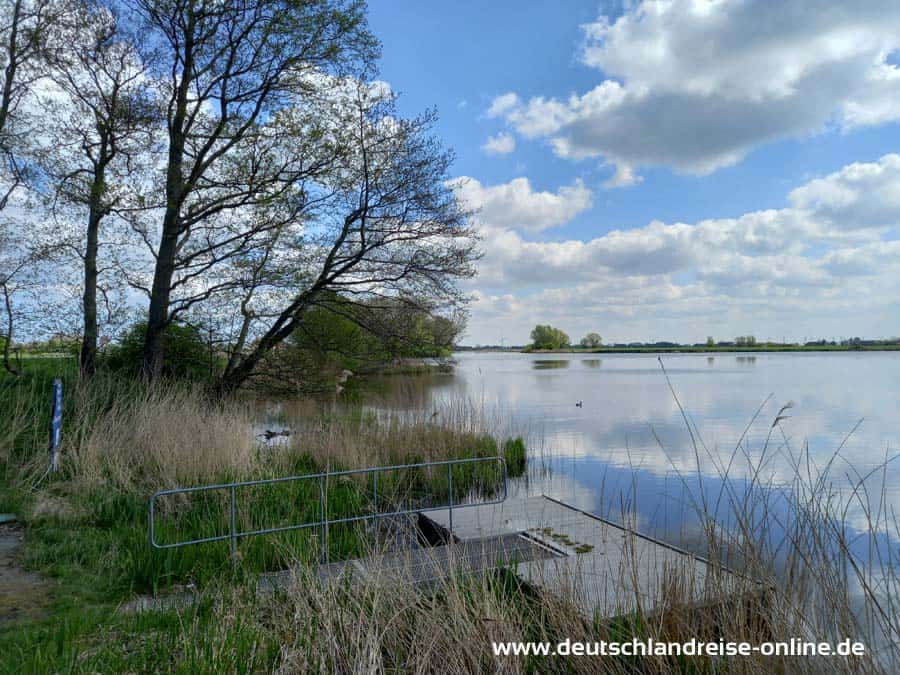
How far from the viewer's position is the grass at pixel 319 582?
2.88 meters

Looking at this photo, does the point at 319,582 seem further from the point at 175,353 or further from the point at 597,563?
the point at 175,353

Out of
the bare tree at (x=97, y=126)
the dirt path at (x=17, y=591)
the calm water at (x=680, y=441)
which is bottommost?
the calm water at (x=680, y=441)

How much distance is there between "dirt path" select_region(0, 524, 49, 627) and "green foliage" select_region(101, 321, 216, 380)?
10.6 m

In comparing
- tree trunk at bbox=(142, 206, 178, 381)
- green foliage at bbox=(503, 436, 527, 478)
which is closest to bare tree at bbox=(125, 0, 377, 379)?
tree trunk at bbox=(142, 206, 178, 381)

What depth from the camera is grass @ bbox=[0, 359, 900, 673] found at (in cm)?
288

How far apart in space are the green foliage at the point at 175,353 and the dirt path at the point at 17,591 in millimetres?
10623

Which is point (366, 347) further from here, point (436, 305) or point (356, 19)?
point (356, 19)

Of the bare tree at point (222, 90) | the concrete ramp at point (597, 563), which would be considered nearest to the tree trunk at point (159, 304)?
the bare tree at point (222, 90)

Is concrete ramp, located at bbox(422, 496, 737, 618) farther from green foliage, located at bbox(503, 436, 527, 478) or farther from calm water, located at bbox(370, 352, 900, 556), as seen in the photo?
green foliage, located at bbox(503, 436, 527, 478)

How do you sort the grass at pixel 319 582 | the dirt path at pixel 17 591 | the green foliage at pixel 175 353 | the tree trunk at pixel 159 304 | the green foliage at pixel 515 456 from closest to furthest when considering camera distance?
the grass at pixel 319 582
the dirt path at pixel 17 591
the green foliage at pixel 515 456
the tree trunk at pixel 159 304
the green foliage at pixel 175 353

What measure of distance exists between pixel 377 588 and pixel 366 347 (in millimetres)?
12848

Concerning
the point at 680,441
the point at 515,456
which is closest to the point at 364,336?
the point at 515,456

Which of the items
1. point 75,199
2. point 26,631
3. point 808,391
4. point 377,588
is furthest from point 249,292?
point 808,391

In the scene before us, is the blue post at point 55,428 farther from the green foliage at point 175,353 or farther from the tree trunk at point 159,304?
the green foliage at point 175,353
